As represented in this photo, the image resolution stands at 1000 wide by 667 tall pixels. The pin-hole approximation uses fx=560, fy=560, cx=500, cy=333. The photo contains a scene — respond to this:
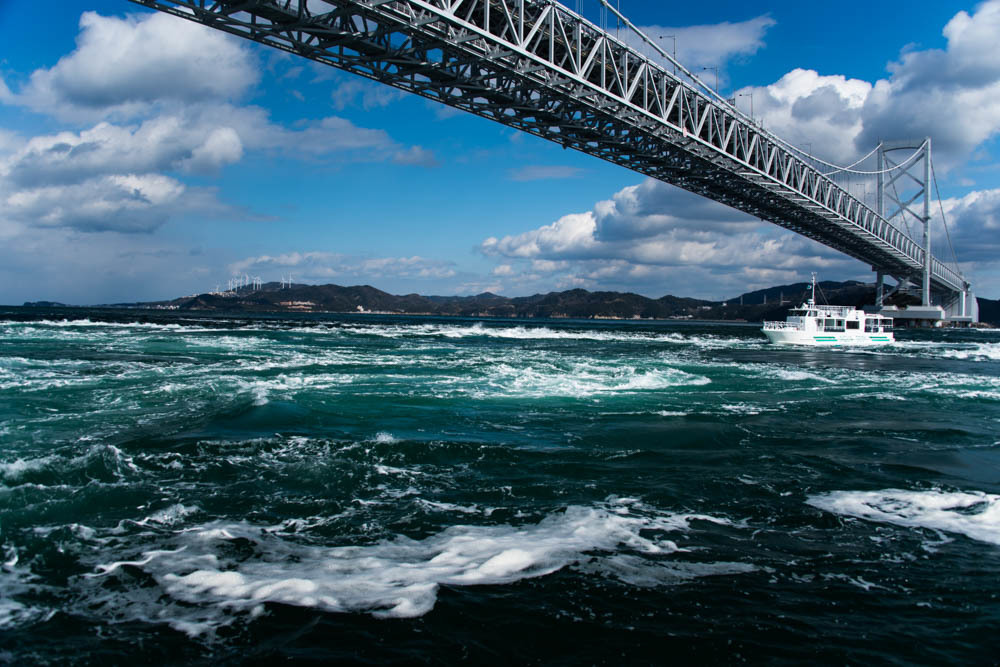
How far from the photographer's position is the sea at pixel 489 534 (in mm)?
3465

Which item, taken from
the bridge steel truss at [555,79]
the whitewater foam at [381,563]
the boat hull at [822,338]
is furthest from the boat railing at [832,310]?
the whitewater foam at [381,563]

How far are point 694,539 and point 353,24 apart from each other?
17507 millimetres

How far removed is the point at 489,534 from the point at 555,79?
70.2ft

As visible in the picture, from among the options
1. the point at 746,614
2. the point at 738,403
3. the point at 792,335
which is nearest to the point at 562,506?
the point at 746,614

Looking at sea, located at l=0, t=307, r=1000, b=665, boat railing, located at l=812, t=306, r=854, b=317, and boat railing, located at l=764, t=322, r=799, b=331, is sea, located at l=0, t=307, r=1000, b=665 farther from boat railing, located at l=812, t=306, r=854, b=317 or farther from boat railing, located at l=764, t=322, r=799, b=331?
boat railing, located at l=812, t=306, r=854, b=317

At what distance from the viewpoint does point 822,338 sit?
43438mm

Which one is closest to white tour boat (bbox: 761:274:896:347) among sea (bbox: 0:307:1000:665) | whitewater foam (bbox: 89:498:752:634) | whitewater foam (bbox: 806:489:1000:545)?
sea (bbox: 0:307:1000:665)

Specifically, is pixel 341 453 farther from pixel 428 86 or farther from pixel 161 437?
pixel 428 86

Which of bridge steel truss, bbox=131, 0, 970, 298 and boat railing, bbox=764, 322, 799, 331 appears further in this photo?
boat railing, bbox=764, 322, 799, 331

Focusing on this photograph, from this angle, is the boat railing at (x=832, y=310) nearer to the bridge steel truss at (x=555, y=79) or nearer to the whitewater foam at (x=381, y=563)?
the bridge steel truss at (x=555, y=79)

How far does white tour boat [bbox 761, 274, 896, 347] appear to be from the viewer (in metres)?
43.6

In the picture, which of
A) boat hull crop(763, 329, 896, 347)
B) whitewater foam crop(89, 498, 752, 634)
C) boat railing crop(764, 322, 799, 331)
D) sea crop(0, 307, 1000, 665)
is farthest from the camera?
boat railing crop(764, 322, 799, 331)

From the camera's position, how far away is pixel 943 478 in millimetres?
7188

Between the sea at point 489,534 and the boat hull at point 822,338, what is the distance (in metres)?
34.3
